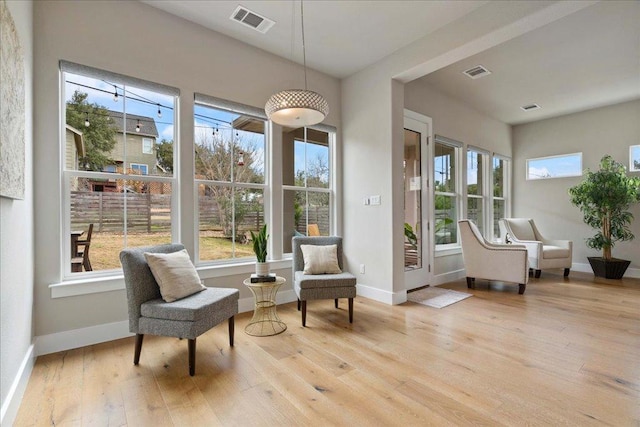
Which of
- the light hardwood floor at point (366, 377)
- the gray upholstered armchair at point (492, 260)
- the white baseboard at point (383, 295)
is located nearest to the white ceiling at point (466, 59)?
the gray upholstered armchair at point (492, 260)

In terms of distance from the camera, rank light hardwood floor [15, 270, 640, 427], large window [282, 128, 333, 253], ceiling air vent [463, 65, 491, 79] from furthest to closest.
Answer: ceiling air vent [463, 65, 491, 79] → large window [282, 128, 333, 253] → light hardwood floor [15, 270, 640, 427]

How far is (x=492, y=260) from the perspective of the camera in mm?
4309

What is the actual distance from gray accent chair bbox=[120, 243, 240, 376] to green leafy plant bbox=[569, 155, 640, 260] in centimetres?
600

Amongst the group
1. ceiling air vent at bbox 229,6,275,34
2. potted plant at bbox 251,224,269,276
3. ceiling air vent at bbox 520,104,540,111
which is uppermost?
ceiling air vent at bbox 229,6,275,34

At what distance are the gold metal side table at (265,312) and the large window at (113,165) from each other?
42.4 inches

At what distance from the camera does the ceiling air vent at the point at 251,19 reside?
290 centimetres

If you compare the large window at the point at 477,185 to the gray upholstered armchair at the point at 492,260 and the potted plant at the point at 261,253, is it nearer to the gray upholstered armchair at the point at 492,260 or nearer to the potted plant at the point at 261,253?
the gray upholstered armchair at the point at 492,260

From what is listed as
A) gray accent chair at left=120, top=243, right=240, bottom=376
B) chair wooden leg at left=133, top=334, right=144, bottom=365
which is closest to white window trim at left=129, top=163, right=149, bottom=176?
gray accent chair at left=120, top=243, right=240, bottom=376

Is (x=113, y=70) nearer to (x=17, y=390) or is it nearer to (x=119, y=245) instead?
(x=119, y=245)

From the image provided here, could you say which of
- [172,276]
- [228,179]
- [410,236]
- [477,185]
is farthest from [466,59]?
[172,276]

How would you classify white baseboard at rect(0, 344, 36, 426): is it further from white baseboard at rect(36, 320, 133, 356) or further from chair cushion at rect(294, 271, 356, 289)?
chair cushion at rect(294, 271, 356, 289)

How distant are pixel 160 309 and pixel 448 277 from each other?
4284 mm

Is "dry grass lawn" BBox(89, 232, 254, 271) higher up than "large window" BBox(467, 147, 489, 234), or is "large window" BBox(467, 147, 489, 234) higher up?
"large window" BBox(467, 147, 489, 234)

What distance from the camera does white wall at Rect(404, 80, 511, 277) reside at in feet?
14.9
